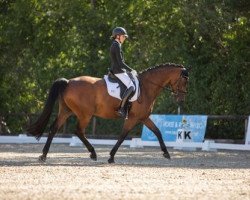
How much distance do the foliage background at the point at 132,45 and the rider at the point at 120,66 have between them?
899 cm

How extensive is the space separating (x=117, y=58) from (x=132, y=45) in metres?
15.5

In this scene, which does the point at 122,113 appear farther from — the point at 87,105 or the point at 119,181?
the point at 119,181

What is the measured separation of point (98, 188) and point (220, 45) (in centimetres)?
1791

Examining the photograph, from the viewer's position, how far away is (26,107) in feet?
116

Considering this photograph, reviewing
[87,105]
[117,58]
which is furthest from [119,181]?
[87,105]

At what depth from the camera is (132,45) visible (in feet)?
101

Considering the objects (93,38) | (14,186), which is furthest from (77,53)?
(14,186)

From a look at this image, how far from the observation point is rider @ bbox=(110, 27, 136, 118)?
1539 cm

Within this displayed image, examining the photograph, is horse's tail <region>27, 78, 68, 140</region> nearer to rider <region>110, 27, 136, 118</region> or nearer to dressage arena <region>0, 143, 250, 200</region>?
rider <region>110, 27, 136, 118</region>

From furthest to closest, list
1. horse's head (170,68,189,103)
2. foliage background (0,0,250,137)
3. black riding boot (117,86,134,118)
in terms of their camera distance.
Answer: foliage background (0,0,250,137) → horse's head (170,68,189,103) → black riding boot (117,86,134,118)

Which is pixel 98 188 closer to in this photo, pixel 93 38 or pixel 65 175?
pixel 65 175

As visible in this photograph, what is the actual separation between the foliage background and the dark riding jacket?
30.0ft

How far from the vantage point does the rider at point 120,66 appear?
15391 millimetres

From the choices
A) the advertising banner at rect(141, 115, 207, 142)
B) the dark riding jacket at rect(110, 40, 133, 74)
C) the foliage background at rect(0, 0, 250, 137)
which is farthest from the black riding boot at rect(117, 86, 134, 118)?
the foliage background at rect(0, 0, 250, 137)
